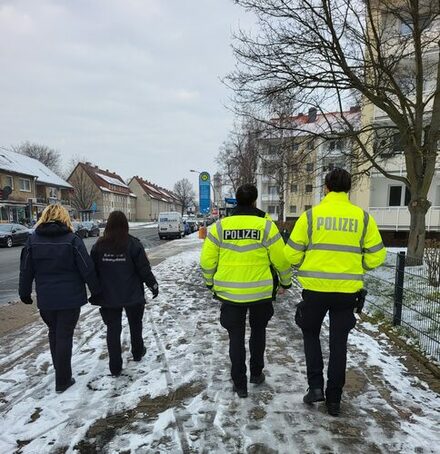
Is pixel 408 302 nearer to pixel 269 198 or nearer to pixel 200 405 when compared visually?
pixel 200 405

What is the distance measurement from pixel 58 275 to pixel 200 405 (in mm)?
1789

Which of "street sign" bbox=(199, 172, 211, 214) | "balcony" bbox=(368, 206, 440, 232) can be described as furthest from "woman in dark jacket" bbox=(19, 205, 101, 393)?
"balcony" bbox=(368, 206, 440, 232)

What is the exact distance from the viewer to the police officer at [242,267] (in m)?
3.39

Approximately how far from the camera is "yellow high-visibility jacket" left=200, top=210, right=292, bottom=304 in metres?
3.38

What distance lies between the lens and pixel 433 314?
4.77m

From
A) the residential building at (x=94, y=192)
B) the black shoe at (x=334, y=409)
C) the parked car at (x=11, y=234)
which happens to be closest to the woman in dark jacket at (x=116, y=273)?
the black shoe at (x=334, y=409)

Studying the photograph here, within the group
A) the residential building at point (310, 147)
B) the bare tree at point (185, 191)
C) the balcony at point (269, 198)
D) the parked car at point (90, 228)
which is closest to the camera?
the residential building at point (310, 147)

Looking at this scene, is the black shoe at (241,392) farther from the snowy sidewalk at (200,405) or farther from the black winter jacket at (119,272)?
the black winter jacket at (119,272)

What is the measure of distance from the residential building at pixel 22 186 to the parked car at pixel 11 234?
13.0 meters

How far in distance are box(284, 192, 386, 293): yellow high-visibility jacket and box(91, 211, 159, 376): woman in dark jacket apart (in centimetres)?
179

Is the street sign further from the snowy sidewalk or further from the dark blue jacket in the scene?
the dark blue jacket

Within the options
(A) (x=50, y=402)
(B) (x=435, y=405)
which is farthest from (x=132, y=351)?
(B) (x=435, y=405)

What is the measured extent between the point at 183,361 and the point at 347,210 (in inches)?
101

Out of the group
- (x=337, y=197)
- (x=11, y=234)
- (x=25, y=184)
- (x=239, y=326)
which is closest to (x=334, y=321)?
(x=239, y=326)
